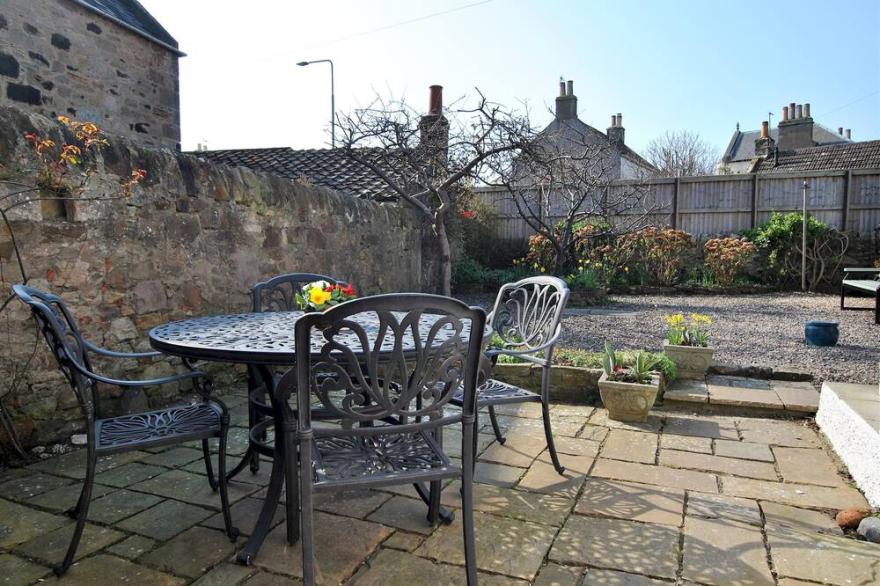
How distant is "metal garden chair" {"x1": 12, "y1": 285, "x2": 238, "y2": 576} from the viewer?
1.75m

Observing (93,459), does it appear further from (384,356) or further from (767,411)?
(767,411)

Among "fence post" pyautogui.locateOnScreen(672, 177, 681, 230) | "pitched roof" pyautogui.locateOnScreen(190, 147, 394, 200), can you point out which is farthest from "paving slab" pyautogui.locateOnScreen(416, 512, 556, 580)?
"fence post" pyautogui.locateOnScreen(672, 177, 681, 230)

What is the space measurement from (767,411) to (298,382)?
9.78ft

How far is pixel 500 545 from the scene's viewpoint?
1.89 metres

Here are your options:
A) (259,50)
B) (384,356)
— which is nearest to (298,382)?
(384,356)

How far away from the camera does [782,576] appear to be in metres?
1.70

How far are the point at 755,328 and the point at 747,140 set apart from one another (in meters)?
21.8

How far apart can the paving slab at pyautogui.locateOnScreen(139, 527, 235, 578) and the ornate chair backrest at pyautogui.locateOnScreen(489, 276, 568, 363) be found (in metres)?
1.41

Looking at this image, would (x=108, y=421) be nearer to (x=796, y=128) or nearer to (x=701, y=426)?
(x=701, y=426)

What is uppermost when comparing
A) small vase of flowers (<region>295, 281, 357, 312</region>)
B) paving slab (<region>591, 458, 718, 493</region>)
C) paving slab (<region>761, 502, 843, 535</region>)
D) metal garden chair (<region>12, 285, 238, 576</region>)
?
small vase of flowers (<region>295, 281, 357, 312</region>)

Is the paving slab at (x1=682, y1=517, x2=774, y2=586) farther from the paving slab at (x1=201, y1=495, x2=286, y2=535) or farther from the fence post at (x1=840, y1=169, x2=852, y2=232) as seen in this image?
the fence post at (x1=840, y1=169, x2=852, y2=232)

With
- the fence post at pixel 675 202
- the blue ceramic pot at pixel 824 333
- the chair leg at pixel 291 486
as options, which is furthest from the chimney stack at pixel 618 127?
the chair leg at pixel 291 486

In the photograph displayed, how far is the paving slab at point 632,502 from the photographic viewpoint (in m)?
2.10

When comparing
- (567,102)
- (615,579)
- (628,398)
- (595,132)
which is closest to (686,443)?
(628,398)
